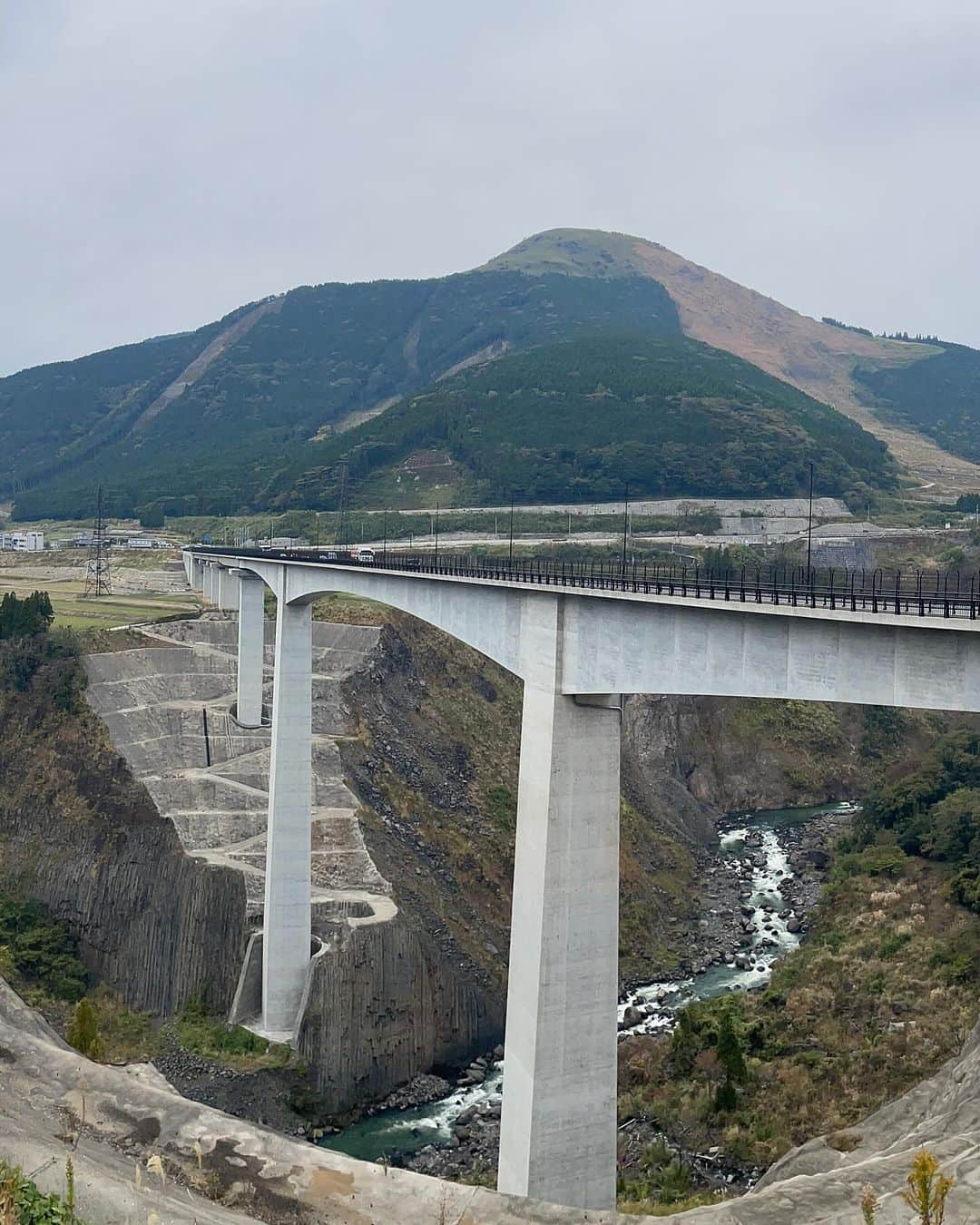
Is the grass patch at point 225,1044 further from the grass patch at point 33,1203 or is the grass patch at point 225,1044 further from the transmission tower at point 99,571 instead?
the transmission tower at point 99,571

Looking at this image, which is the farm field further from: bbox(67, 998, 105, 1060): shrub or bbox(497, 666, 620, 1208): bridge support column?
bbox(497, 666, 620, 1208): bridge support column

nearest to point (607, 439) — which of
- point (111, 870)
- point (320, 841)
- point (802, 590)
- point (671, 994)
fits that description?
point (320, 841)

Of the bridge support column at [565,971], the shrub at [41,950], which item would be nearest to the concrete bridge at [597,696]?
the bridge support column at [565,971]

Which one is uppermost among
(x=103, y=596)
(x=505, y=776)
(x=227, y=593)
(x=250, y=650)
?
(x=227, y=593)

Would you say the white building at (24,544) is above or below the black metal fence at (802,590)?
above

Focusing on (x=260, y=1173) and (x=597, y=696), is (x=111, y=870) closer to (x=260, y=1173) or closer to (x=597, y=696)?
(x=597, y=696)

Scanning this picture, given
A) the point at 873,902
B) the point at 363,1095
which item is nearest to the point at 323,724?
the point at 363,1095

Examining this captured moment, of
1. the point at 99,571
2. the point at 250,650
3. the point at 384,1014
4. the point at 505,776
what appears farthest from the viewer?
the point at 99,571
